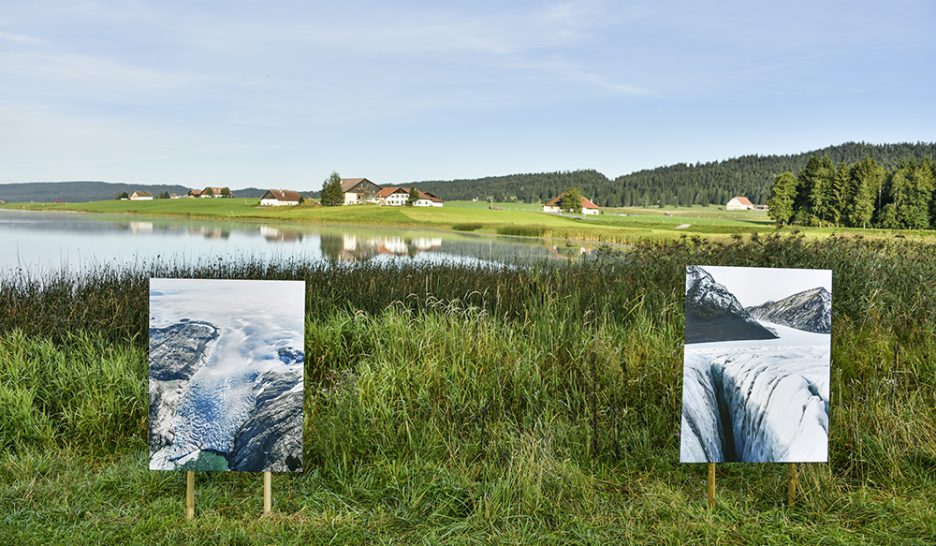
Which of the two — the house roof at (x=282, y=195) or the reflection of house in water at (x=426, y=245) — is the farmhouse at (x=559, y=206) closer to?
the house roof at (x=282, y=195)

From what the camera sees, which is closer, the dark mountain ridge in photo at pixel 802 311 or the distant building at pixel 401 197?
the dark mountain ridge in photo at pixel 802 311

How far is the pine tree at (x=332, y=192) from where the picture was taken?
66.9 metres

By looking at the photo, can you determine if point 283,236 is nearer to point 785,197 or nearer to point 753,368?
point 753,368

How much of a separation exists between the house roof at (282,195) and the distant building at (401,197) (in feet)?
31.8

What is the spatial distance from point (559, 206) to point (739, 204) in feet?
56.4

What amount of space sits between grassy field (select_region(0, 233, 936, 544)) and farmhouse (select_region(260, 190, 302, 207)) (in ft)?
224

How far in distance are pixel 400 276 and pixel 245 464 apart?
324 inches

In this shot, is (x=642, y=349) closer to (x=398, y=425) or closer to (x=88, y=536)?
(x=398, y=425)

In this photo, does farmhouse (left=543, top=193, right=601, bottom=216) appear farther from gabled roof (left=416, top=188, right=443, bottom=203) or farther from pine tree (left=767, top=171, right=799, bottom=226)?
pine tree (left=767, top=171, right=799, bottom=226)

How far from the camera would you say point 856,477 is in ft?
14.5

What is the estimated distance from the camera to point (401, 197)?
81562 mm

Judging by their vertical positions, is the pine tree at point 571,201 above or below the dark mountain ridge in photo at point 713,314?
above

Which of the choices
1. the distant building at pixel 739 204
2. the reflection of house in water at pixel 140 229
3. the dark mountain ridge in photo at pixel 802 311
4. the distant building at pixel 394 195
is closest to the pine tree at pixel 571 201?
the distant building at pixel 739 204

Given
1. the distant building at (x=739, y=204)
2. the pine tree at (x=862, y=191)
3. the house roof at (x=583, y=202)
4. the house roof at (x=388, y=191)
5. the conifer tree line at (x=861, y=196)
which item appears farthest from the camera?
the house roof at (x=388, y=191)
